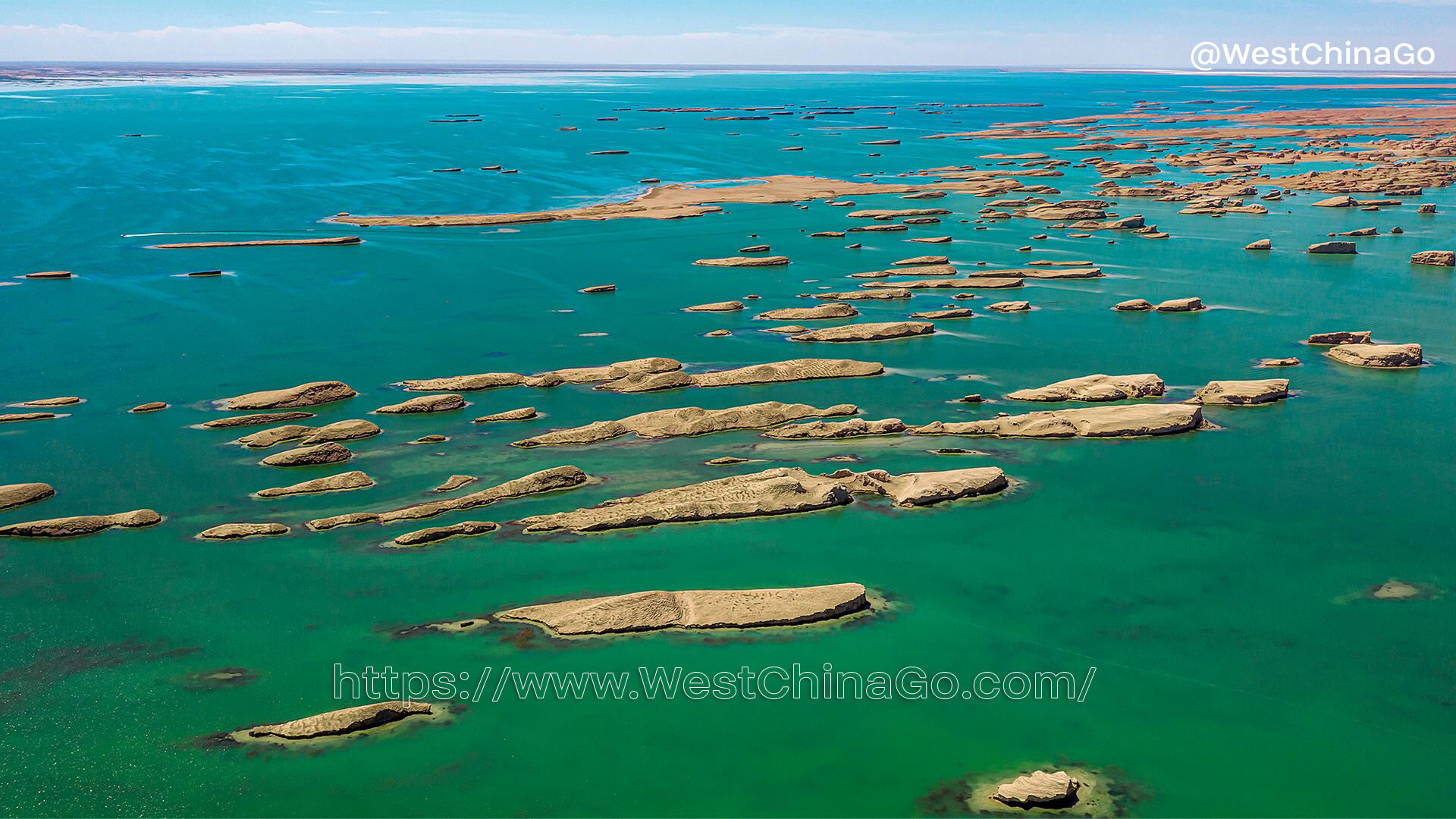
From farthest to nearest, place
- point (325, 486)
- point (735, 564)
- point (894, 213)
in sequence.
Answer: point (894, 213) → point (325, 486) → point (735, 564)

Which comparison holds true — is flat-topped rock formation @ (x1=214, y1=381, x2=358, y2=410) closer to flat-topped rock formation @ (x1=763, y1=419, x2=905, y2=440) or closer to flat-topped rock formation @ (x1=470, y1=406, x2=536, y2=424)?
flat-topped rock formation @ (x1=470, y1=406, x2=536, y2=424)

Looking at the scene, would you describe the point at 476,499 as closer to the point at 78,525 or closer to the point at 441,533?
the point at 441,533

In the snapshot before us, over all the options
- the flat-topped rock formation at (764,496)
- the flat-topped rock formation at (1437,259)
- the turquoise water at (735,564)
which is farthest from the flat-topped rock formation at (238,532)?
the flat-topped rock formation at (1437,259)

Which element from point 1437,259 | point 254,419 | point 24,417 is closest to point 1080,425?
point 254,419

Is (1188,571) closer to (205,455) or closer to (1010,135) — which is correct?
(205,455)

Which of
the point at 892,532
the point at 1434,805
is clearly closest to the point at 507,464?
the point at 892,532

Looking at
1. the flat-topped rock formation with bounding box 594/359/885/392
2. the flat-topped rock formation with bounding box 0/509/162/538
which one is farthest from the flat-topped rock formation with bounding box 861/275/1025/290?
the flat-topped rock formation with bounding box 0/509/162/538
